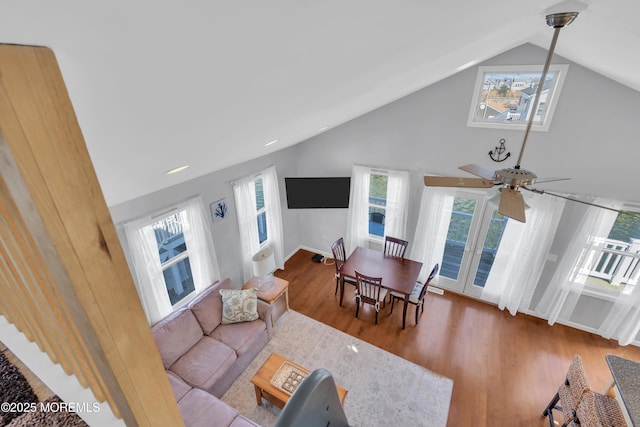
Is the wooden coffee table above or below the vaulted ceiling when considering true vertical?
below

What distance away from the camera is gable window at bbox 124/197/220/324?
335 centimetres

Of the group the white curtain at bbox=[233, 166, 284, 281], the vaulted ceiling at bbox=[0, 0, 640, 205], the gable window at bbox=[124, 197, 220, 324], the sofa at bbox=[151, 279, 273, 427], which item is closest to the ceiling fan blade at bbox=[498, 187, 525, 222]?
the vaulted ceiling at bbox=[0, 0, 640, 205]

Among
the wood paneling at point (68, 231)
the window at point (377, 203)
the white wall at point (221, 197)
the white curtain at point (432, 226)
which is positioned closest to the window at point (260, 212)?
the white wall at point (221, 197)

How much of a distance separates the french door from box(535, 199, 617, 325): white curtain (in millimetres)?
863

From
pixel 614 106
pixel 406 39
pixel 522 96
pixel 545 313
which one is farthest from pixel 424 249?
pixel 406 39

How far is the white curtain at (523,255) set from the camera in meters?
4.17

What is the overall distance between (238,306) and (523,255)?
4.30 meters

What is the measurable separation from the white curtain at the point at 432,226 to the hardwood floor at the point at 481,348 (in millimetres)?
762

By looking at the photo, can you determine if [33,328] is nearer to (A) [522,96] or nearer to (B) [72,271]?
(B) [72,271]

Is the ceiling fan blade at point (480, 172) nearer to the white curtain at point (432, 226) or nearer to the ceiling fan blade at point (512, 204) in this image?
the ceiling fan blade at point (512, 204)

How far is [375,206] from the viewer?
5.43 meters

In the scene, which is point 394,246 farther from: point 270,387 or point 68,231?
point 68,231

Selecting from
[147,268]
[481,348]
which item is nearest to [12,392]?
[147,268]

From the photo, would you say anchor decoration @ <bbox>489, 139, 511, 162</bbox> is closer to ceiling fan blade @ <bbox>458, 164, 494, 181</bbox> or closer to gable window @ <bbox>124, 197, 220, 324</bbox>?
ceiling fan blade @ <bbox>458, 164, 494, 181</bbox>
